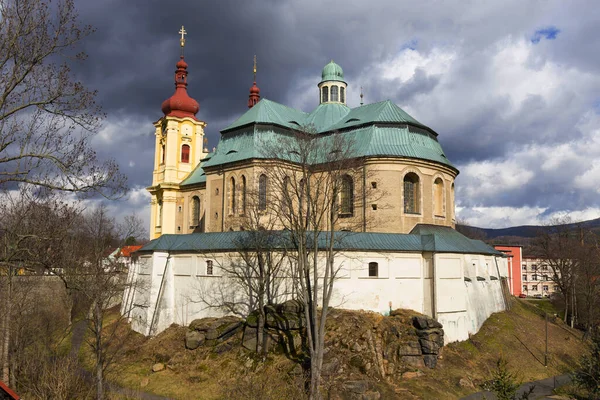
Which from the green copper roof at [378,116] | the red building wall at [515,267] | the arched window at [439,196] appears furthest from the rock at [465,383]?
the red building wall at [515,267]

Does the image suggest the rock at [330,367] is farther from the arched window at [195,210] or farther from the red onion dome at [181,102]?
the red onion dome at [181,102]

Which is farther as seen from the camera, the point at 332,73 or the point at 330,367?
the point at 332,73

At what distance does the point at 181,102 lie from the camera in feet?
158

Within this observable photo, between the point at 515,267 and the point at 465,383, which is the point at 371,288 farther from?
the point at 515,267

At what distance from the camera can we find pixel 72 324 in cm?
3512

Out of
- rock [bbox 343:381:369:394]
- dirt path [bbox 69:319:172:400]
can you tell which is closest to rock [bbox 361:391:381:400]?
rock [bbox 343:381:369:394]

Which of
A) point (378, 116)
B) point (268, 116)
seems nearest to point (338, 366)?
point (378, 116)

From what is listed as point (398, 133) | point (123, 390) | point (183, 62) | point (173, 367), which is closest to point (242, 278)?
point (173, 367)

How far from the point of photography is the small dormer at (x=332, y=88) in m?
44.2

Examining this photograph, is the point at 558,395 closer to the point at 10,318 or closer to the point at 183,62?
the point at 10,318

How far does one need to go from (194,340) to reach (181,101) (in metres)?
28.0

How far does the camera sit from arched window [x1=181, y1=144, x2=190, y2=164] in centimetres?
4809

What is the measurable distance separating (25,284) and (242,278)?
10616 mm

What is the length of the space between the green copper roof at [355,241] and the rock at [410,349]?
565 centimetres
